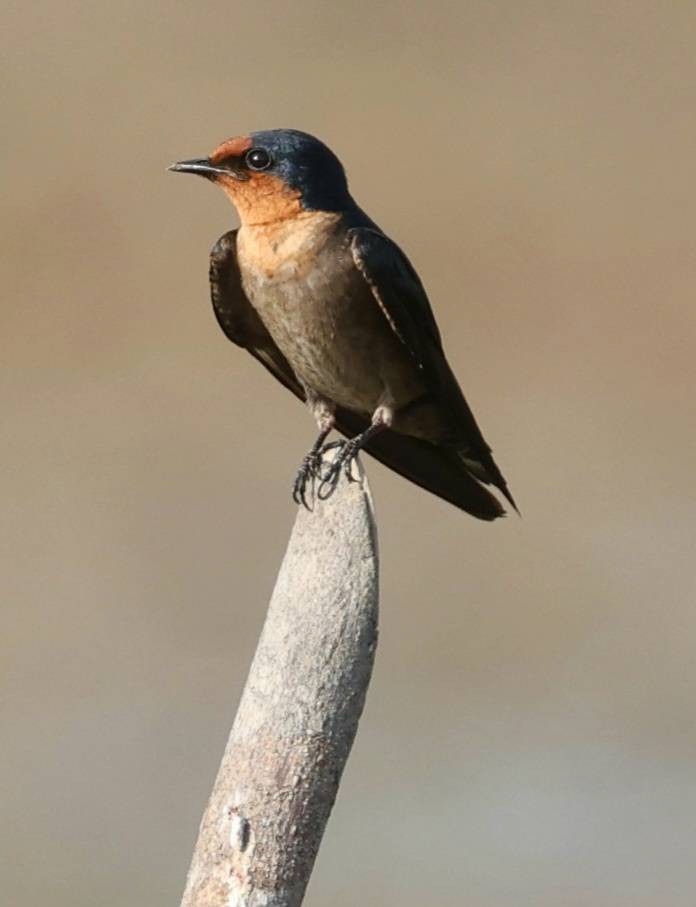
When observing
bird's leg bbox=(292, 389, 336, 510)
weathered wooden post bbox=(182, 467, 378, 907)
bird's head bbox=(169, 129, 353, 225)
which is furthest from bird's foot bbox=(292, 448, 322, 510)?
weathered wooden post bbox=(182, 467, 378, 907)

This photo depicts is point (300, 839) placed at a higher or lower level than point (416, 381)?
lower

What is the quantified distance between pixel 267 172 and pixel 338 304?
19cm

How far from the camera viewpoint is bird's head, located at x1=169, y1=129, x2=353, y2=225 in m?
1.95

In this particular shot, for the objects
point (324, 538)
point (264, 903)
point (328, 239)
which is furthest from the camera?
point (328, 239)

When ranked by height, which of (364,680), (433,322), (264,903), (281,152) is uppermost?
(281,152)

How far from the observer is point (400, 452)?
206 cm

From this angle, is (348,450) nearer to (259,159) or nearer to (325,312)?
(325,312)

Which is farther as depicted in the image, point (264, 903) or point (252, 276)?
point (252, 276)

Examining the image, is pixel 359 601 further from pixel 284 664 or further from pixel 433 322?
pixel 433 322

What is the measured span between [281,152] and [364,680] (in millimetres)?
1125

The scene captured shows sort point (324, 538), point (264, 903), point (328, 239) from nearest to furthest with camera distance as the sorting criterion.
→ point (264, 903) → point (324, 538) → point (328, 239)

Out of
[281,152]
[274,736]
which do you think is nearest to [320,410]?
[281,152]

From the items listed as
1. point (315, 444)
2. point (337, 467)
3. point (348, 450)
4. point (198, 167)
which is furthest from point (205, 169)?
point (337, 467)

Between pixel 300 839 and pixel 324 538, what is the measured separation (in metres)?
0.21
